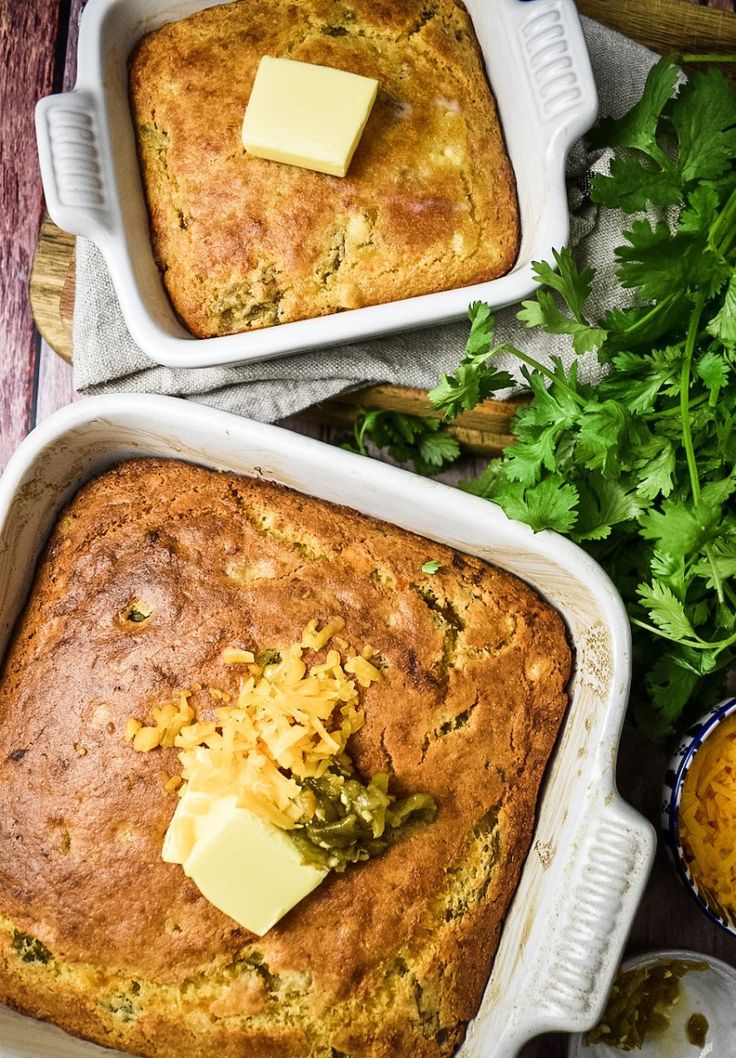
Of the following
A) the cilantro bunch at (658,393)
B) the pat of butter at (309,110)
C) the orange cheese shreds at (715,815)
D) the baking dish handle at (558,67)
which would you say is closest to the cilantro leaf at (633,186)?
the cilantro bunch at (658,393)

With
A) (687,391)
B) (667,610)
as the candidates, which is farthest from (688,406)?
(667,610)

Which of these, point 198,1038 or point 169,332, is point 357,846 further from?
point 169,332

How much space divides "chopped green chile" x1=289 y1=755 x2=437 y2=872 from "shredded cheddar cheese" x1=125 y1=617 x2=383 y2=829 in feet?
0.09

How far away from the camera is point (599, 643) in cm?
207

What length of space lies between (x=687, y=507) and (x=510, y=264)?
68 centimetres

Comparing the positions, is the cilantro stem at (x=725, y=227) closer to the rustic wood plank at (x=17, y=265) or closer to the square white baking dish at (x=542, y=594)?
the square white baking dish at (x=542, y=594)

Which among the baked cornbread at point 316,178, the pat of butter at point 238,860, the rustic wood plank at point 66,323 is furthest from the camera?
the rustic wood plank at point 66,323

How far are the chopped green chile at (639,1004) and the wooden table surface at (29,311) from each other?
13 cm

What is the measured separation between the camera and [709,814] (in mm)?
2289

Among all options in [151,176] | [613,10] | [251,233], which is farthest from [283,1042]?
[613,10]

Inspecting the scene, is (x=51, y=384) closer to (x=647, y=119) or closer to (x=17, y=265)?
(x=17, y=265)

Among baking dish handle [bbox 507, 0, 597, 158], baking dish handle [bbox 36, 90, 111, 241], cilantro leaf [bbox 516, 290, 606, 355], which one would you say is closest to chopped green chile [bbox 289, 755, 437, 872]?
cilantro leaf [bbox 516, 290, 606, 355]

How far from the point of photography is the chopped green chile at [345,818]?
185cm

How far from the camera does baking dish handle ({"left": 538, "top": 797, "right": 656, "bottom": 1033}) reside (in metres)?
1.86
